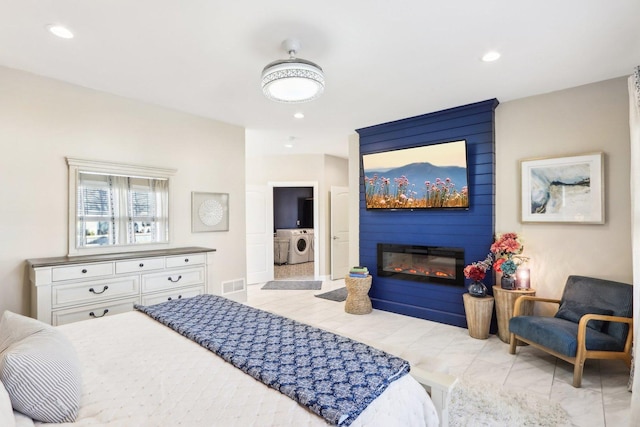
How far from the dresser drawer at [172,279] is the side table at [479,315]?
3011 millimetres

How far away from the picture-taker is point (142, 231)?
357cm

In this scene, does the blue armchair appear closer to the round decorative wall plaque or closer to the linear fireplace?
the linear fireplace

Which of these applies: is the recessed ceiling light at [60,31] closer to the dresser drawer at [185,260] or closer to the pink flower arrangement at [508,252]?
the dresser drawer at [185,260]

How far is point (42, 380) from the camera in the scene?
1084 mm

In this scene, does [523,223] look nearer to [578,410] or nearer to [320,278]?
[578,410]

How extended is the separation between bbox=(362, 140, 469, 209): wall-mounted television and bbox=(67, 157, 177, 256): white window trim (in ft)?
8.77

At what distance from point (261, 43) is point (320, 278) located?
492 centimetres

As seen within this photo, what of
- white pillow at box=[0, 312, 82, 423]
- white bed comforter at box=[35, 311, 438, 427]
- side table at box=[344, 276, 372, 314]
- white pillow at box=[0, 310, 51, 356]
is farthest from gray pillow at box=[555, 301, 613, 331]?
white pillow at box=[0, 310, 51, 356]

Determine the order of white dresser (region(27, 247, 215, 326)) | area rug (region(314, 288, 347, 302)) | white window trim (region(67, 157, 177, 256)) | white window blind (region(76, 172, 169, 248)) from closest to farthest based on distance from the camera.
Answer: white dresser (region(27, 247, 215, 326)) → white window trim (region(67, 157, 177, 256)) → white window blind (region(76, 172, 169, 248)) → area rug (region(314, 288, 347, 302))

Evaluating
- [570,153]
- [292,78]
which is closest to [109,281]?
[292,78]

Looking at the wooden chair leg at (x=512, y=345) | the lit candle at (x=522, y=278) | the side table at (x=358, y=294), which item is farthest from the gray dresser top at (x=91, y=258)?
the lit candle at (x=522, y=278)

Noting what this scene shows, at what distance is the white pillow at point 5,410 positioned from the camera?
871 millimetres

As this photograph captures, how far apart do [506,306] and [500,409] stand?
1.34m

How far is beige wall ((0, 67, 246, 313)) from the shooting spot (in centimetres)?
275
